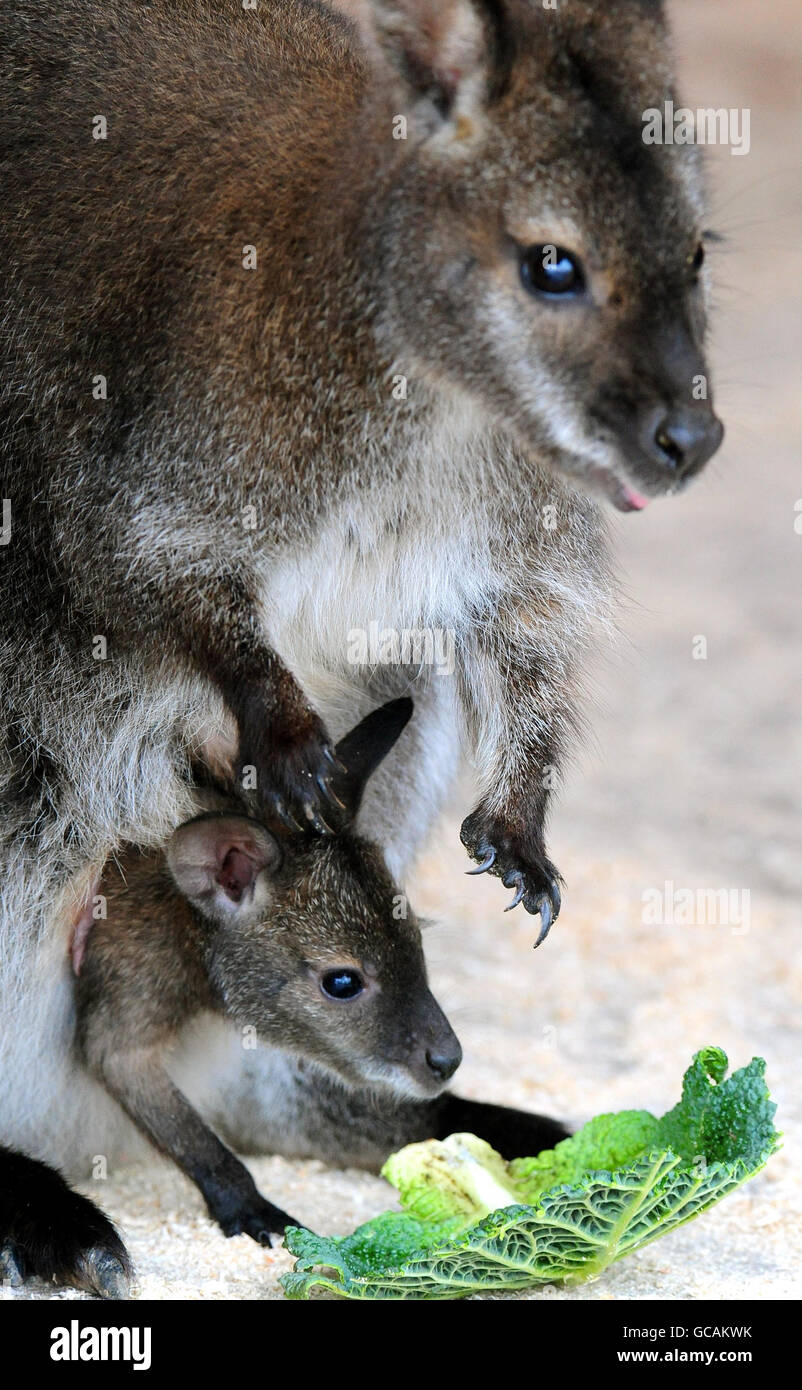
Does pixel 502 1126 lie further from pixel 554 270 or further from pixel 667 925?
pixel 554 270

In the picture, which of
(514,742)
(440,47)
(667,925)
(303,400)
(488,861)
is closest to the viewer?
(440,47)

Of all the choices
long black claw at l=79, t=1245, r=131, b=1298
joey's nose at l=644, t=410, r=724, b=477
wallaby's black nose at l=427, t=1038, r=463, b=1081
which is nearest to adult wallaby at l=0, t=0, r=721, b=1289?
joey's nose at l=644, t=410, r=724, b=477

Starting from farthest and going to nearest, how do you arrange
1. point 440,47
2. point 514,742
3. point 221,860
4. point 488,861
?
1. point 514,742
2. point 488,861
3. point 221,860
4. point 440,47

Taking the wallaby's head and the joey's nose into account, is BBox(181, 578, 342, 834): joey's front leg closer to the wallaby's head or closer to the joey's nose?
the wallaby's head

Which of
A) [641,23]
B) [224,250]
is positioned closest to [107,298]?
[224,250]

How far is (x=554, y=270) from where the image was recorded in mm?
2982

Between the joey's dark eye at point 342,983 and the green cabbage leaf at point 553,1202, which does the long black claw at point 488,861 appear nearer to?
the joey's dark eye at point 342,983

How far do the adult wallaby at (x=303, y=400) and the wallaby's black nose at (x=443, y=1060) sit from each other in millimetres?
347

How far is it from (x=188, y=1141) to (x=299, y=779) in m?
0.89

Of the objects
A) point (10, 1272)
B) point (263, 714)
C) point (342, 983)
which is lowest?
point (10, 1272)

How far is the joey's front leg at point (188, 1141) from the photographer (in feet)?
12.5

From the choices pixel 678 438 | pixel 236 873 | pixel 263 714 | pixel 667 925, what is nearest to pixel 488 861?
pixel 236 873

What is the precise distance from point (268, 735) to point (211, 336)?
72cm
